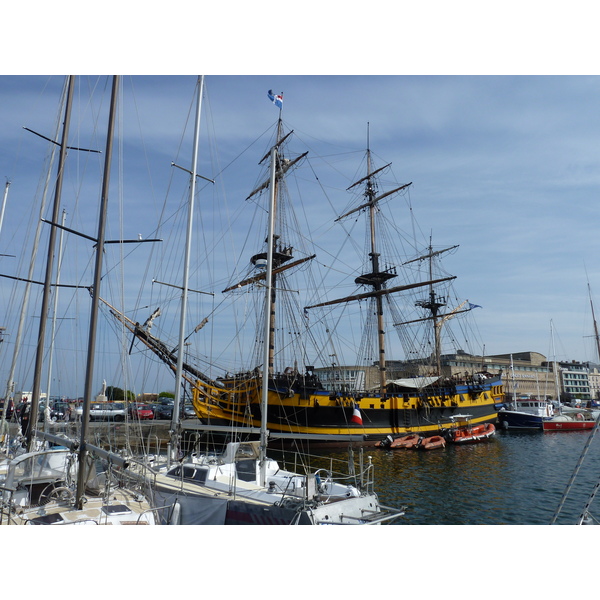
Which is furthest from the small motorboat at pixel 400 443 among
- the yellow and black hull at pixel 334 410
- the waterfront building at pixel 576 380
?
the waterfront building at pixel 576 380

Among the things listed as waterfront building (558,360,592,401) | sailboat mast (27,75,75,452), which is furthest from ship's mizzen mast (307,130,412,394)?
waterfront building (558,360,592,401)

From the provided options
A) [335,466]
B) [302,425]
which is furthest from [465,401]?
[335,466]

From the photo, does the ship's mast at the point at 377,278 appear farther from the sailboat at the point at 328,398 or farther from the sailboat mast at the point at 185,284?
the sailboat mast at the point at 185,284

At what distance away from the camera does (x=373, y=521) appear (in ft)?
33.3

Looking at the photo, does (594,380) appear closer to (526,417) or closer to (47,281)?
(526,417)

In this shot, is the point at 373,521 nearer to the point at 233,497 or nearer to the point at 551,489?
the point at 233,497

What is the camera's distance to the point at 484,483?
1992cm

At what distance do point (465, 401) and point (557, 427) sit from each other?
48.9 ft

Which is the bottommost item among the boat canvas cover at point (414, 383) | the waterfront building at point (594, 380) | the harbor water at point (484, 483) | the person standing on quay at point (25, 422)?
the harbor water at point (484, 483)

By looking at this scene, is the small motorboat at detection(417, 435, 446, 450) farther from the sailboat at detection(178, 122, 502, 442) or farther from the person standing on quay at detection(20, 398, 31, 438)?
the person standing on quay at detection(20, 398, 31, 438)

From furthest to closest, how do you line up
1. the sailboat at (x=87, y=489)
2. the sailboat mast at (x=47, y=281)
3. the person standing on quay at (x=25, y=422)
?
the sailboat mast at (x=47, y=281)
the person standing on quay at (x=25, y=422)
the sailboat at (x=87, y=489)

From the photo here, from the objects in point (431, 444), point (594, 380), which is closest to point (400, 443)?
point (431, 444)

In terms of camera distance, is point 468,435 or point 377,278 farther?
point 377,278

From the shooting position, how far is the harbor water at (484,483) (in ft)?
49.0
